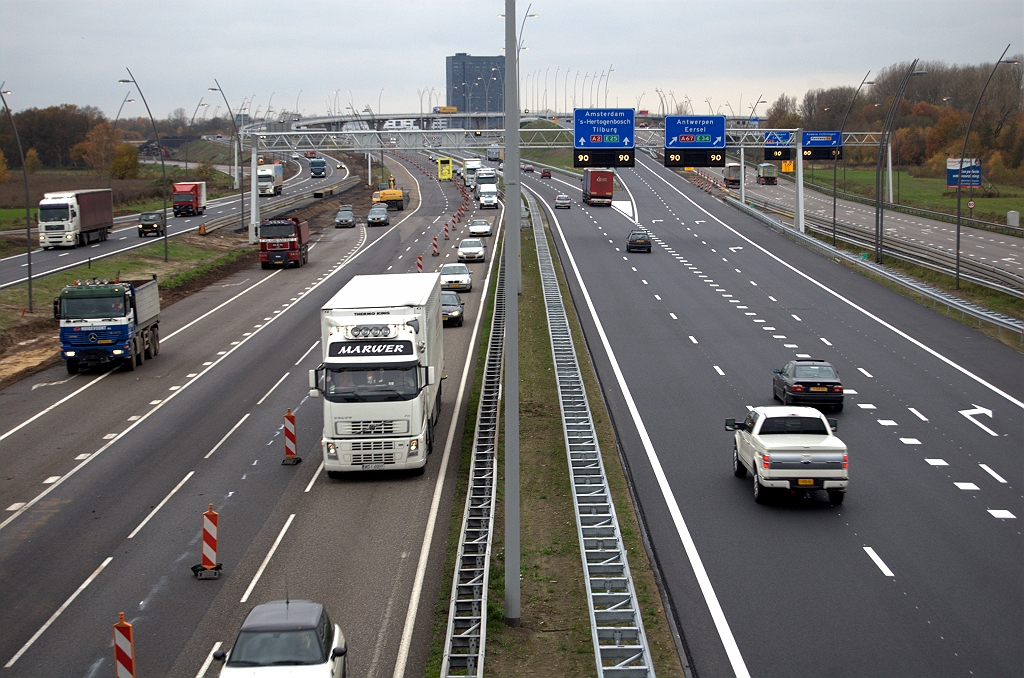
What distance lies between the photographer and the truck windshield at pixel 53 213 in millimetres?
66312

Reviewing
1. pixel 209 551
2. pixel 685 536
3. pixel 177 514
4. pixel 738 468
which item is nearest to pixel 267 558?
pixel 209 551

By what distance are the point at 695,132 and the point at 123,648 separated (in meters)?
57.2

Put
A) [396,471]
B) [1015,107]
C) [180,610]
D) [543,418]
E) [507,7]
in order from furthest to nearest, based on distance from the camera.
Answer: [1015,107] → [543,418] → [396,471] → [180,610] → [507,7]

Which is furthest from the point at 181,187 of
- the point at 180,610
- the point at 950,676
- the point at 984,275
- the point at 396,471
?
the point at 950,676

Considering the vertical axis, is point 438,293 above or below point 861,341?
above

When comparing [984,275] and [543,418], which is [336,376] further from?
[984,275]

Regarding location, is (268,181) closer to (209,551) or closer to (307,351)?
(307,351)

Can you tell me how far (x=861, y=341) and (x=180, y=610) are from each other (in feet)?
94.6

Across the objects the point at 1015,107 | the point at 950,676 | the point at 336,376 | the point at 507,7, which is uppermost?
the point at 1015,107

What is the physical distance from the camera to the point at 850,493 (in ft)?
69.4

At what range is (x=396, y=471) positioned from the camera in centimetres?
2311

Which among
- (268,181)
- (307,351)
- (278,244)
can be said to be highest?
(268,181)

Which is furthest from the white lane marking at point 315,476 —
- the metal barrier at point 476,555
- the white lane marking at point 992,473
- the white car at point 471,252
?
the white car at point 471,252

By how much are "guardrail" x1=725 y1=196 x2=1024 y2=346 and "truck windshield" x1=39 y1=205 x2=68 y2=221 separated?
47.9 meters
